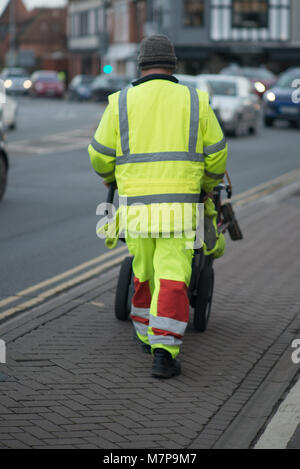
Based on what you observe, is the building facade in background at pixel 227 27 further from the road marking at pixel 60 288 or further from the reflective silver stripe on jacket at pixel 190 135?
the reflective silver stripe on jacket at pixel 190 135

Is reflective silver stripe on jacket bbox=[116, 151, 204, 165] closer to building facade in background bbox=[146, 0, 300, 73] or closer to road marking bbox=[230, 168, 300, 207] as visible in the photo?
road marking bbox=[230, 168, 300, 207]

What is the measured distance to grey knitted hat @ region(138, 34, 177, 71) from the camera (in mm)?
6051

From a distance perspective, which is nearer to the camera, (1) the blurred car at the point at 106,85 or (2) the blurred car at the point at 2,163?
(2) the blurred car at the point at 2,163

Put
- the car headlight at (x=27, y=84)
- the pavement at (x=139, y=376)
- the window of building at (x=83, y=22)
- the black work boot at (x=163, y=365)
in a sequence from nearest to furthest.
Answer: the pavement at (x=139, y=376) < the black work boot at (x=163, y=365) < the car headlight at (x=27, y=84) < the window of building at (x=83, y=22)

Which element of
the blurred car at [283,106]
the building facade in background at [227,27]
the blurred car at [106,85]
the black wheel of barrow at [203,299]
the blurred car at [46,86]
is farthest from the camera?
the building facade in background at [227,27]

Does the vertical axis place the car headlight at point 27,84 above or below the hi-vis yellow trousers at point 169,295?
below

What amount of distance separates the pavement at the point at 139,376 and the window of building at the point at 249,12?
179 feet

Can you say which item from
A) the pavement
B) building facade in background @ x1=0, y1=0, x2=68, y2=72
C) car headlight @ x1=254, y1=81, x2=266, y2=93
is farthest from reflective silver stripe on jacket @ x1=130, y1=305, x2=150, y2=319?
building facade in background @ x1=0, y1=0, x2=68, y2=72

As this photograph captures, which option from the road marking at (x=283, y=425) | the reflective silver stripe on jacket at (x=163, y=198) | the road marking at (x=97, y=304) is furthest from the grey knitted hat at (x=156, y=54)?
the road marking at (x=97, y=304)

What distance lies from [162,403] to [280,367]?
109 centimetres

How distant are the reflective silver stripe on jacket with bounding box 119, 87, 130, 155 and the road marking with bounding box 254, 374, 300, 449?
5.82ft

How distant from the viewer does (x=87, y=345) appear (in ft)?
21.6

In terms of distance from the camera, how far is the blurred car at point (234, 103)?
2628 centimetres
